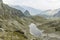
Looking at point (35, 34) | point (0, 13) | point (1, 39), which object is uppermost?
point (0, 13)

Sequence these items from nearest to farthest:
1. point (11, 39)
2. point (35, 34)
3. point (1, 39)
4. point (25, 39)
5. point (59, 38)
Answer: point (1, 39)
point (11, 39)
point (25, 39)
point (35, 34)
point (59, 38)

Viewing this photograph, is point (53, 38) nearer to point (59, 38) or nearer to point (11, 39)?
point (59, 38)

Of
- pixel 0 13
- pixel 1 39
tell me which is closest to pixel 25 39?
pixel 1 39

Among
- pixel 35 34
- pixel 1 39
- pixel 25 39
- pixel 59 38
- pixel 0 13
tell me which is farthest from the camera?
pixel 0 13

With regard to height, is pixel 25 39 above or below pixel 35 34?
below

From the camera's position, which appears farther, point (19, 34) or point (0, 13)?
point (0, 13)

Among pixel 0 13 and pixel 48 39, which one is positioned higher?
pixel 0 13

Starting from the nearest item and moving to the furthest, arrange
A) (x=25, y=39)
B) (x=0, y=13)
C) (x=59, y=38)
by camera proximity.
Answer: (x=25, y=39) < (x=59, y=38) < (x=0, y=13)

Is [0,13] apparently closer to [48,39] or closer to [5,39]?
[48,39]

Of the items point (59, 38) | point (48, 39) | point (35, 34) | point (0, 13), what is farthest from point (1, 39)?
point (0, 13)
